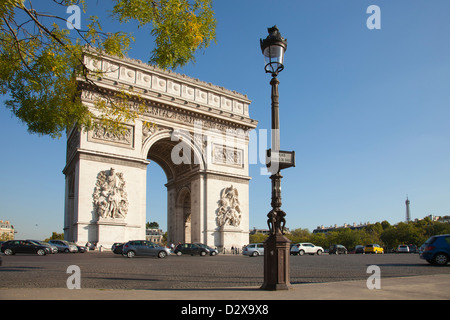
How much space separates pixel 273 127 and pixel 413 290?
3.88 metres

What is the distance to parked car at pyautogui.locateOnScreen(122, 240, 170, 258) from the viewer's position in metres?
23.7

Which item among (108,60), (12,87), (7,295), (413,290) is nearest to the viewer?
(7,295)

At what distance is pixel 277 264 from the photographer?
716 centimetres

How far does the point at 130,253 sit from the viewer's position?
23703 millimetres

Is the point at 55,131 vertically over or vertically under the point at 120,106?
under

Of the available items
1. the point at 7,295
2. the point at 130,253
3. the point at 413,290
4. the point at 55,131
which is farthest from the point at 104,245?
the point at 413,290

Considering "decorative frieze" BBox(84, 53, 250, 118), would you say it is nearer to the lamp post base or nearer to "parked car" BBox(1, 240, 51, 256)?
"parked car" BBox(1, 240, 51, 256)

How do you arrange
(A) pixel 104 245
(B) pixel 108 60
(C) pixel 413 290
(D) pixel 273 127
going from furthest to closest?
(B) pixel 108 60, (A) pixel 104 245, (D) pixel 273 127, (C) pixel 413 290

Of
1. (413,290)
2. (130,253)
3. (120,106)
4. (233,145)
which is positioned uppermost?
(233,145)

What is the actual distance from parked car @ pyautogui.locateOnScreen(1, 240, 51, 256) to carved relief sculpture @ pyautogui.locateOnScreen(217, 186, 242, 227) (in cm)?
1442

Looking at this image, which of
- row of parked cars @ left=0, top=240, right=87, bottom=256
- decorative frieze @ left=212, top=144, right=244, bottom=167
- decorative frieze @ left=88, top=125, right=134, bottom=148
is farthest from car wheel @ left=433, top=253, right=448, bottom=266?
decorative frieze @ left=212, top=144, right=244, bottom=167

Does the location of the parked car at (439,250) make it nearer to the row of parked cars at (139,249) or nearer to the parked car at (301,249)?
the row of parked cars at (139,249)

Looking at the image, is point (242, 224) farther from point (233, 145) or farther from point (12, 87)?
point (12, 87)

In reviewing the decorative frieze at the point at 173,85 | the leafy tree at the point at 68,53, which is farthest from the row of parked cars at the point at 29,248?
the leafy tree at the point at 68,53
